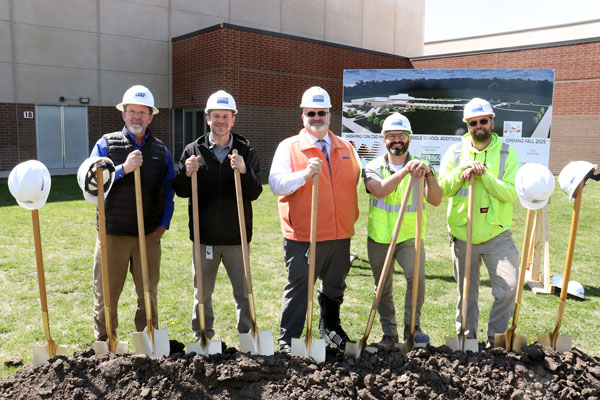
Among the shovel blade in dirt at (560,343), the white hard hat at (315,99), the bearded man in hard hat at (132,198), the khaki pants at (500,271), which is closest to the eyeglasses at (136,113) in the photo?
the bearded man in hard hat at (132,198)

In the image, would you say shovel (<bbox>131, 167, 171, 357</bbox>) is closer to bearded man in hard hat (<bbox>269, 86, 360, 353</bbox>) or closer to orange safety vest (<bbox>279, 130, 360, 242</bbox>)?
bearded man in hard hat (<bbox>269, 86, 360, 353</bbox>)

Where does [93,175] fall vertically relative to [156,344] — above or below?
above

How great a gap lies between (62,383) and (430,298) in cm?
380

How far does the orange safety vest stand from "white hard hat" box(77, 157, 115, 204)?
127 cm

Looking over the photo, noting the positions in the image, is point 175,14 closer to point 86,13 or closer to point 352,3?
point 86,13

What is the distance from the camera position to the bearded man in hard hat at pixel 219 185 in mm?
3926

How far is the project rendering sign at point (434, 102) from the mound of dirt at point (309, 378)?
22.2ft

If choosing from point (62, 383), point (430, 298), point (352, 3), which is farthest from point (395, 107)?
point (352, 3)

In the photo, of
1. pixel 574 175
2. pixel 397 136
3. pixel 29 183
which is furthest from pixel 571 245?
pixel 29 183

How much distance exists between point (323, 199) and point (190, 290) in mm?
2581

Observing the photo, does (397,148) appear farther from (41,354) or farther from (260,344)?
(41,354)

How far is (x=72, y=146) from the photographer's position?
58.0 ft

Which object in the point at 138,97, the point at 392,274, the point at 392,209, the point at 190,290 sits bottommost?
the point at 190,290

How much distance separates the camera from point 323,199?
389 centimetres
